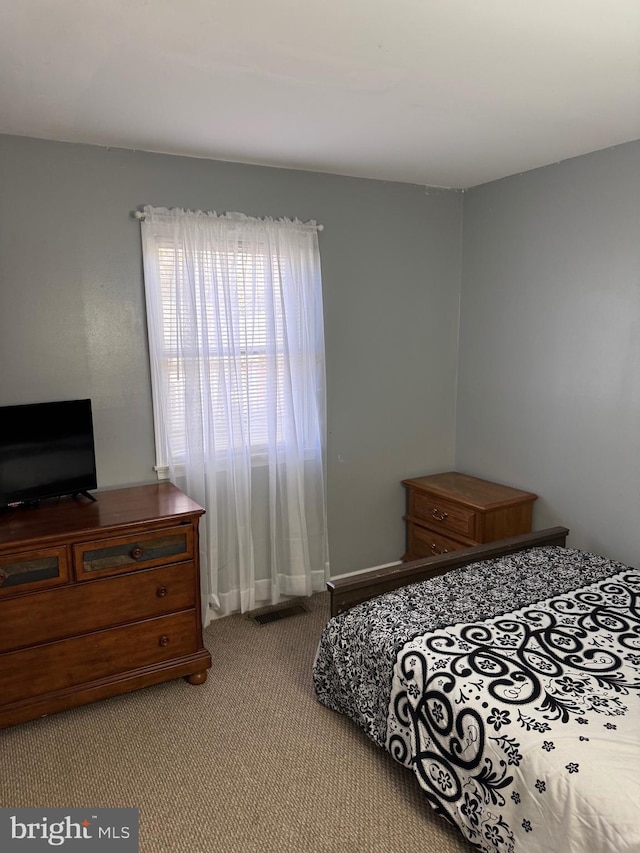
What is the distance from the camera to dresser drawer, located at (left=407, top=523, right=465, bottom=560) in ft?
12.3

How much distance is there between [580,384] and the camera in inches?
131

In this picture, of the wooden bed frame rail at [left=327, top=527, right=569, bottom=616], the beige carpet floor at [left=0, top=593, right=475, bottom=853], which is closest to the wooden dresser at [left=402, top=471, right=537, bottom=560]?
the wooden bed frame rail at [left=327, top=527, right=569, bottom=616]

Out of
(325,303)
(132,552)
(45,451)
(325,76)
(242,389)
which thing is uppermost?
(325,76)

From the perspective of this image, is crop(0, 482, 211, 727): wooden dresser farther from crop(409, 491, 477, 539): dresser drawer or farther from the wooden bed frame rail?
crop(409, 491, 477, 539): dresser drawer

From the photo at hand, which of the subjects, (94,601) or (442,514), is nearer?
(94,601)

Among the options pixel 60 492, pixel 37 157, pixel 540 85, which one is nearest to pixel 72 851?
pixel 60 492

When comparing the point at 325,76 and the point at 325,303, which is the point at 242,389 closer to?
the point at 325,303

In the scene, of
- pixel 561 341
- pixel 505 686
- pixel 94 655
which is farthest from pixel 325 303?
pixel 505 686

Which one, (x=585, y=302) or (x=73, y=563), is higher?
(x=585, y=302)

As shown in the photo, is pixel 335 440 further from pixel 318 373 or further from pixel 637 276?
pixel 637 276

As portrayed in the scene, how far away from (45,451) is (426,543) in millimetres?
2333

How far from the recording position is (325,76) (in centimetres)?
216

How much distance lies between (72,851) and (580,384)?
3.02 metres

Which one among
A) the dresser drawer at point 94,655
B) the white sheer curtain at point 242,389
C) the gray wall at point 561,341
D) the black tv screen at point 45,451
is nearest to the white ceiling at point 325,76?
the gray wall at point 561,341
